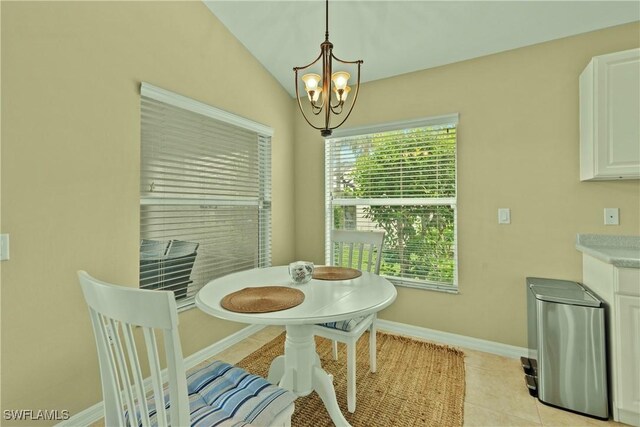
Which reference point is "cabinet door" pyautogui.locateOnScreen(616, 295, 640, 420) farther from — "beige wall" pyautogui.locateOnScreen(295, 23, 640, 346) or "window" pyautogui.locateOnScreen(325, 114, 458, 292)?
"window" pyautogui.locateOnScreen(325, 114, 458, 292)

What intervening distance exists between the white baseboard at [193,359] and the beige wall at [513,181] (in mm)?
1445

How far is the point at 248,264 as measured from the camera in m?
2.82

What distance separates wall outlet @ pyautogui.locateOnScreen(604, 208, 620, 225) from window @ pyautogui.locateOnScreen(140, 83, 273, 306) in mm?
2635

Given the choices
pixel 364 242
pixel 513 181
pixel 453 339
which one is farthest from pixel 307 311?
pixel 513 181

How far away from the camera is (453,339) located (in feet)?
8.43

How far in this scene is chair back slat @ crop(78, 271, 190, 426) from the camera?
0.75 metres

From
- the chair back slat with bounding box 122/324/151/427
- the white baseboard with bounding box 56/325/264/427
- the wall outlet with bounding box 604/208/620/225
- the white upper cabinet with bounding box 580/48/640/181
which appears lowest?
the white baseboard with bounding box 56/325/264/427

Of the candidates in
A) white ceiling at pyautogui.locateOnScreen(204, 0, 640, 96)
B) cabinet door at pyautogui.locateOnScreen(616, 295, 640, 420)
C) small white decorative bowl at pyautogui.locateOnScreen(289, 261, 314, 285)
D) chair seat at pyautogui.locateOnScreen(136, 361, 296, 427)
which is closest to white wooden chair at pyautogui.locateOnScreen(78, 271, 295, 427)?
chair seat at pyautogui.locateOnScreen(136, 361, 296, 427)

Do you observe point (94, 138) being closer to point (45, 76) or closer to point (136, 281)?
point (45, 76)

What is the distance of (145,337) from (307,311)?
0.61 m

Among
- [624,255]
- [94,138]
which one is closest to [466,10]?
[624,255]

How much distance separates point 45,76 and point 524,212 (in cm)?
310

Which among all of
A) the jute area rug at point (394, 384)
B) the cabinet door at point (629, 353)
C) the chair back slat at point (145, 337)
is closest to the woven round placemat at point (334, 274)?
the jute area rug at point (394, 384)

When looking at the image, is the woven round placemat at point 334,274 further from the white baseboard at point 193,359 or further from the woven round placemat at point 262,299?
the white baseboard at point 193,359
